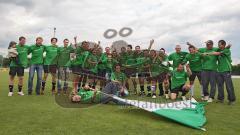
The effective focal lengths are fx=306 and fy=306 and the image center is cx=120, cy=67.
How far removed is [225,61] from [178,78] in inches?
58.9

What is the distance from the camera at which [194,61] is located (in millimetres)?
9680

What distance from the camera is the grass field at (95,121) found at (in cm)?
502

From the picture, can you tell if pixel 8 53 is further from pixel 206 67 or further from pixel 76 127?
pixel 206 67

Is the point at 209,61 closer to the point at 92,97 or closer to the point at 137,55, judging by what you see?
the point at 137,55

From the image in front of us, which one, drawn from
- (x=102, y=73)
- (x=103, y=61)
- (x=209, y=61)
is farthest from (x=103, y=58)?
(x=209, y=61)

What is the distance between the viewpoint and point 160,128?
208 inches

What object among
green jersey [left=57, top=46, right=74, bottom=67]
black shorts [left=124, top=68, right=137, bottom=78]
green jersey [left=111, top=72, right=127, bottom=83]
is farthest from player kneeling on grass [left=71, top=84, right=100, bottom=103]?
black shorts [left=124, top=68, right=137, bottom=78]

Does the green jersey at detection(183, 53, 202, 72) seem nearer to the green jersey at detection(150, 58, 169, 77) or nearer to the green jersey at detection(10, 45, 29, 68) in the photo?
the green jersey at detection(150, 58, 169, 77)

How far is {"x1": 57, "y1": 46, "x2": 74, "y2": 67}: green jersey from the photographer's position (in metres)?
10.2

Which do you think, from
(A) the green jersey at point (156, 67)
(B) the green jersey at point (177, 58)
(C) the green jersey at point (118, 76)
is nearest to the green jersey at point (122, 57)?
(C) the green jersey at point (118, 76)

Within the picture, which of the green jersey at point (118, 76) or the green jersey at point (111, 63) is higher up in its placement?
the green jersey at point (111, 63)

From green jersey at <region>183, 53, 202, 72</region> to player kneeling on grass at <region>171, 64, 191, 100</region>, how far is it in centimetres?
25

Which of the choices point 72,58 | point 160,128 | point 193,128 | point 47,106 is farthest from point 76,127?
point 72,58

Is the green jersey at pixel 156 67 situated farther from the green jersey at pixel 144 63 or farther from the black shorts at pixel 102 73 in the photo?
the black shorts at pixel 102 73
